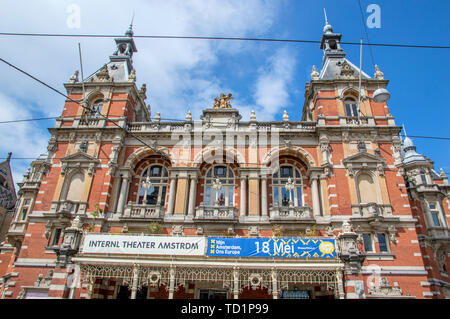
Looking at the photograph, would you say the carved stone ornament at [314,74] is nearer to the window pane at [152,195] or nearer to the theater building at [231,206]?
the theater building at [231,206]

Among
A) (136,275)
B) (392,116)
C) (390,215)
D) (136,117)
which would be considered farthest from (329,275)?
(136,117)

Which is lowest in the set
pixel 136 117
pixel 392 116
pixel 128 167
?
pixel 128 167

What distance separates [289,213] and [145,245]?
32.3ft

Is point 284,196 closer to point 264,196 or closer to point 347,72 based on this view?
point 264,196

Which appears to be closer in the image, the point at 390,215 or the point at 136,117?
the point at 390,215

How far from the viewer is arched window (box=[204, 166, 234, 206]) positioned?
22609mm

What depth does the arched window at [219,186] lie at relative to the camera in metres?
22.6

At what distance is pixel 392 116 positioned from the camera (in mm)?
23391

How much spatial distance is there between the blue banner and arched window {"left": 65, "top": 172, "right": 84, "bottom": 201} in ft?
38.9
